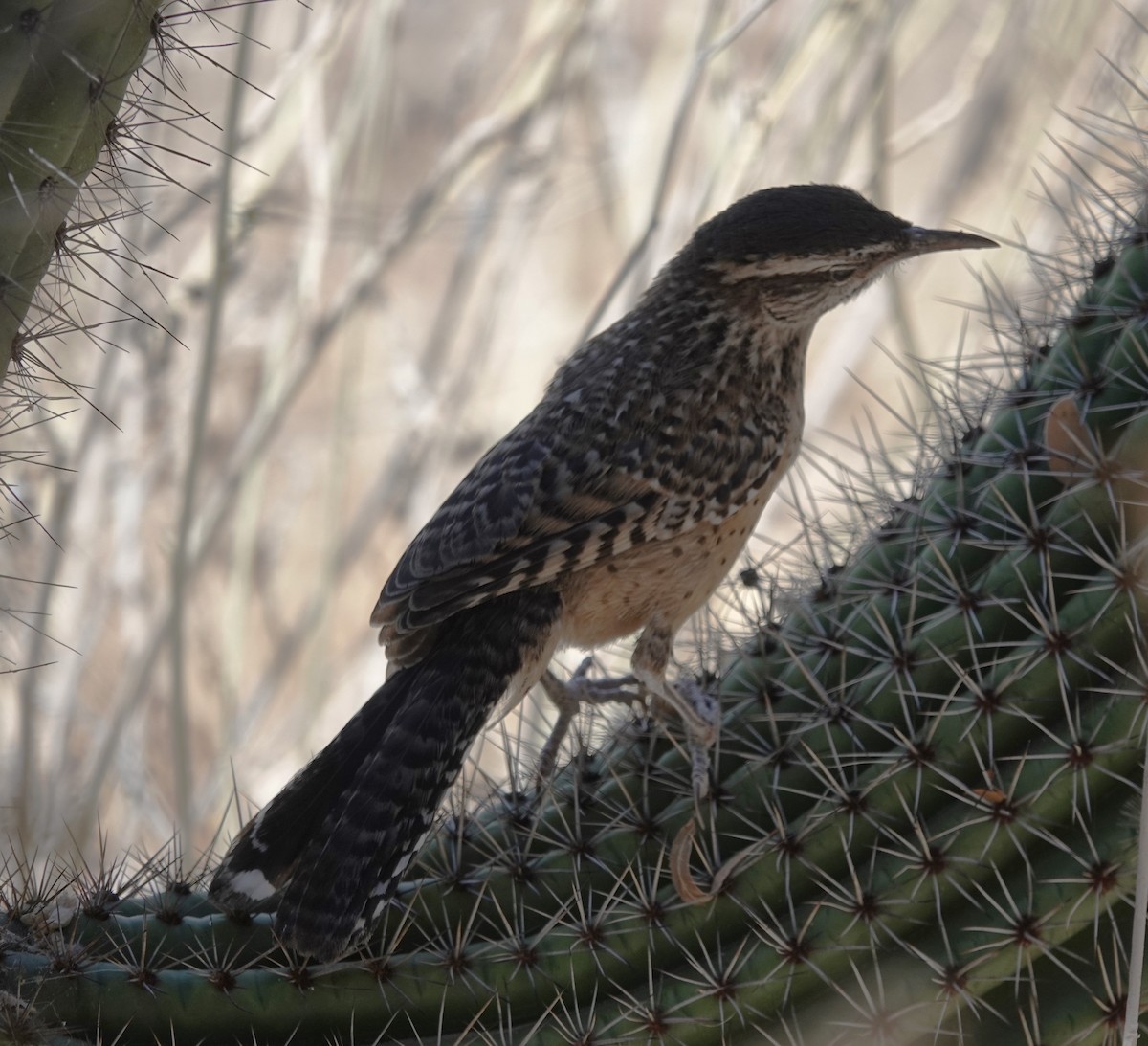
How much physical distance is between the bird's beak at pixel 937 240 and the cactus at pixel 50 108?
102cm

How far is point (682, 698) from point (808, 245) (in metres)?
0.63

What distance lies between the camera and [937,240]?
5.58 feet

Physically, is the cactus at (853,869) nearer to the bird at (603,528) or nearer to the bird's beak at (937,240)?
the bird at (603,528)

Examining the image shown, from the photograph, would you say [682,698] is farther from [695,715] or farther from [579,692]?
[579,692]

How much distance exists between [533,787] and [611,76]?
3701 millimetres

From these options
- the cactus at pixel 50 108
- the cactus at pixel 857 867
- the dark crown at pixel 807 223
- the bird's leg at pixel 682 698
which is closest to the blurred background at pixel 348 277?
the bird's leg at pixel 682 698

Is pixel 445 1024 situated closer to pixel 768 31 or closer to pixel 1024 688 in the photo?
pixel 1024 688

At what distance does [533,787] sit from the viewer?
155cm

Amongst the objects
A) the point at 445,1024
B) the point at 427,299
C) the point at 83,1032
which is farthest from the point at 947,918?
the point at 427,299

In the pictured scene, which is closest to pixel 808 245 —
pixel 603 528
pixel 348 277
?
pixel 603 528

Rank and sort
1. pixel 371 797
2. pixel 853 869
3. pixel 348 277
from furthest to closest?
pixel 348 277, pixel 371 797, pixel 853 869

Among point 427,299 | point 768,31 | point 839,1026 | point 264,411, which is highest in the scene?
point 427,299

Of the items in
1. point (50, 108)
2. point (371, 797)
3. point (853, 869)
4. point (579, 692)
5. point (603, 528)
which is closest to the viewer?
point (50, 108)

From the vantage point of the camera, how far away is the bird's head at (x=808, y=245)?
1717 mm
